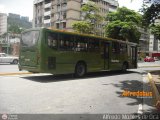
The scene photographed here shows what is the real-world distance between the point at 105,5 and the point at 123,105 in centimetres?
7043

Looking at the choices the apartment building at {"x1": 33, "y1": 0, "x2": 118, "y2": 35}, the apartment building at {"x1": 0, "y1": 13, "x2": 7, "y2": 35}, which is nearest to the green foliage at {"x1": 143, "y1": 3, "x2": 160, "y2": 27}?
the apartment building at {"x1": 33, "y1": 0, "x2": 118, "y2": 35}

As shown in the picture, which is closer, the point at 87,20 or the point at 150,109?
the point at 150,109

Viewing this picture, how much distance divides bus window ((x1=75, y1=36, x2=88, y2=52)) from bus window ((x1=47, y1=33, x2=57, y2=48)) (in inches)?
71.5

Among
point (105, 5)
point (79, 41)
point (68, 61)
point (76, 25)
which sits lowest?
point (68, 61)

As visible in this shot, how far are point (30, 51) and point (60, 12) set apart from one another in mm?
53278

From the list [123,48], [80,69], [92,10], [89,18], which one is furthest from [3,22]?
[80,69]

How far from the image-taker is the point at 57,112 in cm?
632

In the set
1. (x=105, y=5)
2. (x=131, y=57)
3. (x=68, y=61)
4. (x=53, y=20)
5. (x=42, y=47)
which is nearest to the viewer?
(x=42, y=47)

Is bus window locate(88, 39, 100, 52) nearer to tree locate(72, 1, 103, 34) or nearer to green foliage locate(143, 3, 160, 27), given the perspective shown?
green foliage locate(143, 3, 160, 27)

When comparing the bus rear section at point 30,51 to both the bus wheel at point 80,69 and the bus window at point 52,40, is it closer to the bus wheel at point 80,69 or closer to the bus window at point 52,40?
the bus window at point 52,40

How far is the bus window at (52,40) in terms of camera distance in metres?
12.7

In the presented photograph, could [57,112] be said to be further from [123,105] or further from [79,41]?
[79,41]

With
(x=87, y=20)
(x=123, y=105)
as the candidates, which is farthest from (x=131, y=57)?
(x=87, y=20)

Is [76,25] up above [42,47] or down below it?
above
